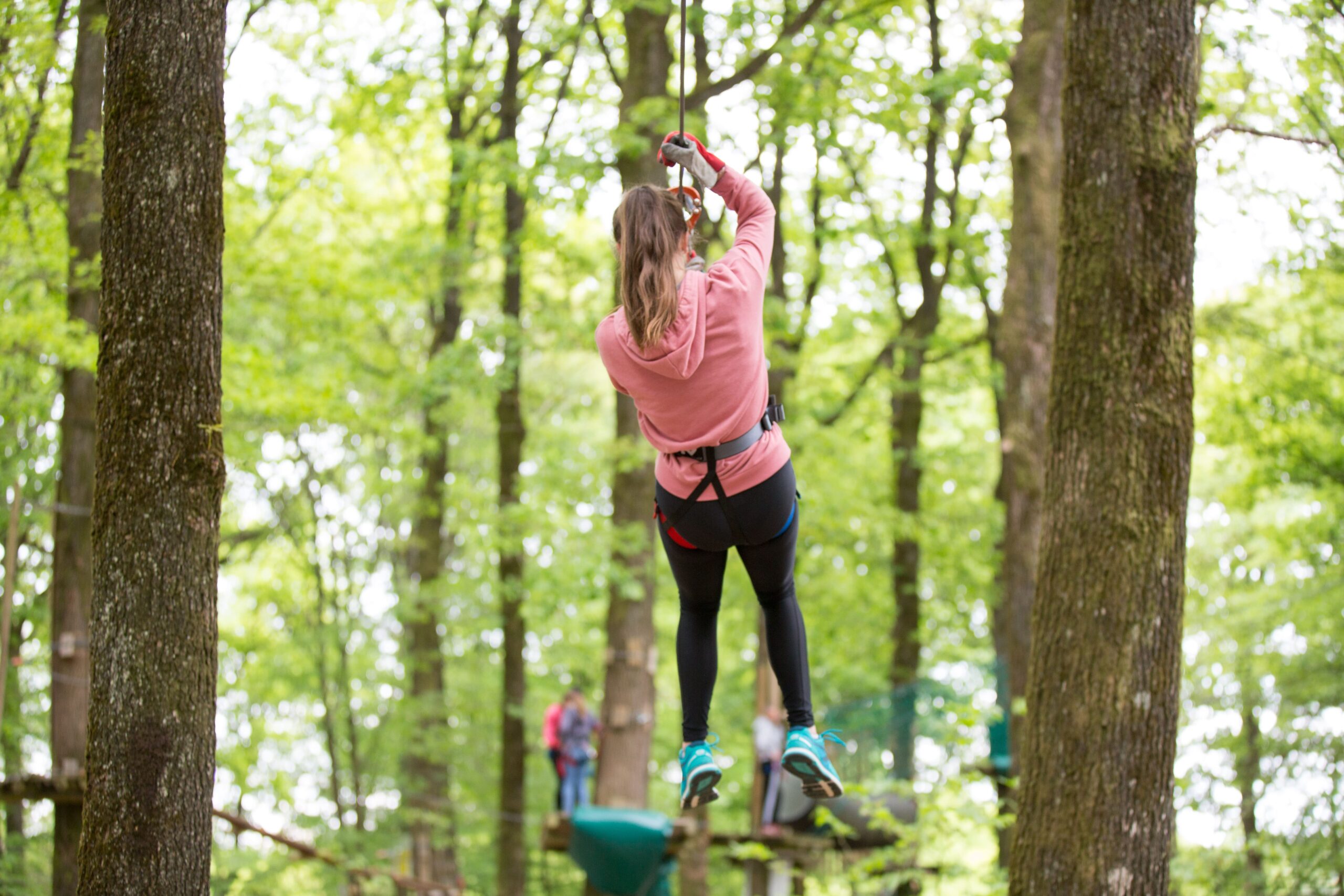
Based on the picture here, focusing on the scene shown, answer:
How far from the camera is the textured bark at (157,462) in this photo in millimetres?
3746

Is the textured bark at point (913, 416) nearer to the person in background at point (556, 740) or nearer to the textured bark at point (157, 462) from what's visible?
the person in background at point (556, 740)

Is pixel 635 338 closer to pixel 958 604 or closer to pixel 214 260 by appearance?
pixel 214 260

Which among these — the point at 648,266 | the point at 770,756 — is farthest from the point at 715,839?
the point at 648,266

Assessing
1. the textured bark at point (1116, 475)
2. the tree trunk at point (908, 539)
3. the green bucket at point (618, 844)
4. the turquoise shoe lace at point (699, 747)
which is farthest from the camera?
the tree trunk at point (908, 539)

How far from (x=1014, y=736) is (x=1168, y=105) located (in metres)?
5.74

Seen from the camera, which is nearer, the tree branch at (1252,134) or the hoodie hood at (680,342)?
the hoodie hood at (680,342)

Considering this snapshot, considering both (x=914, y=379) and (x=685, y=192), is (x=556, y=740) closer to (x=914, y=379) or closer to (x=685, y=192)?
(x=914, y=379)

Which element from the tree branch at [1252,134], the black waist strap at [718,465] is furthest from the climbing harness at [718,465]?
the tree branch at [1252,134]

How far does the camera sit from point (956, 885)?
13375 mm

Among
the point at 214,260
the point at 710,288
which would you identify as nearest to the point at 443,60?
the point at 214,260

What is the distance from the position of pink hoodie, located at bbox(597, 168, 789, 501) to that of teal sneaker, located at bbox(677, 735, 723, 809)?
814 millimetres

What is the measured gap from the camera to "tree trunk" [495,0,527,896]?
13.8 m

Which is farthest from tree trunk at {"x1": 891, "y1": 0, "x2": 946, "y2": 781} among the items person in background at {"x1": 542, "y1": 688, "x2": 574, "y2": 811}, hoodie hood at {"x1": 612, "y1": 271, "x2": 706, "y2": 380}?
hoodie hood at {"x1": 612, "y1": 271, "x2": 706, "y2": 380}

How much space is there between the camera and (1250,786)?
9.59 m
